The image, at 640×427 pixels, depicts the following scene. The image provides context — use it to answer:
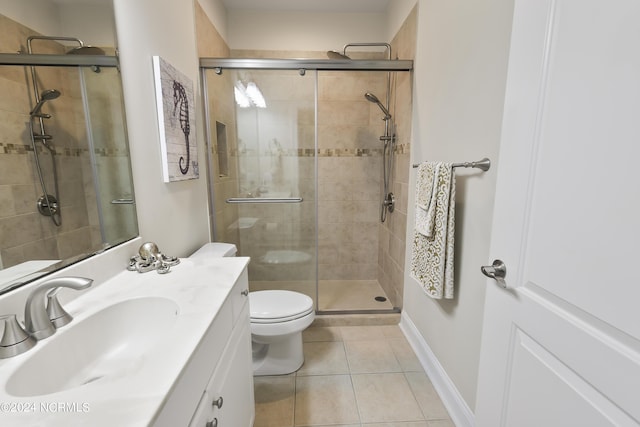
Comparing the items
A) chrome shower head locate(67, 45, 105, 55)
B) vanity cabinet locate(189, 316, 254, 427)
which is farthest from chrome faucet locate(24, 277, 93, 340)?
chrome shower head locate(67, 45, 105, 55)

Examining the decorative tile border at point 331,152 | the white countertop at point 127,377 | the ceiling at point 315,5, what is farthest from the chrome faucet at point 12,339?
the ceiling at point 315,5

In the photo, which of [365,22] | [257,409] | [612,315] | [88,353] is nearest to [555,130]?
[612,315]

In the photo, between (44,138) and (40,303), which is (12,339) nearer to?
(40,303)

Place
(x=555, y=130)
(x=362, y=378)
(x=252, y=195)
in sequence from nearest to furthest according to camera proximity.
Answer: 1. (x=555, y=130)
2. (x=362, y=378)
3. (x=252, y=195)

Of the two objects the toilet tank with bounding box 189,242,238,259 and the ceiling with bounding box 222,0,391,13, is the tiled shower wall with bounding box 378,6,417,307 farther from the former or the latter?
the toilet tank with bounding box 189,242,238,259

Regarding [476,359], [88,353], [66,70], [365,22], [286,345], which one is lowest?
[286,345]

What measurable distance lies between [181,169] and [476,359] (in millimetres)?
1826

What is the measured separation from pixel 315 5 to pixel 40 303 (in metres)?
2.95

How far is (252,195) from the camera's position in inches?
95.7

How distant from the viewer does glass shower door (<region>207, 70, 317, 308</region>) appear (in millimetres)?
2251

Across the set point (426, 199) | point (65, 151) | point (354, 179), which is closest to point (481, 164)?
point (426, 199)

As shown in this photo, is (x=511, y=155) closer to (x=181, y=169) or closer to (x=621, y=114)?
(x=621, y=114)

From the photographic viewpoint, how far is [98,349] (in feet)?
2.72

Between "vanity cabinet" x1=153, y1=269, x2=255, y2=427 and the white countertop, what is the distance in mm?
35
